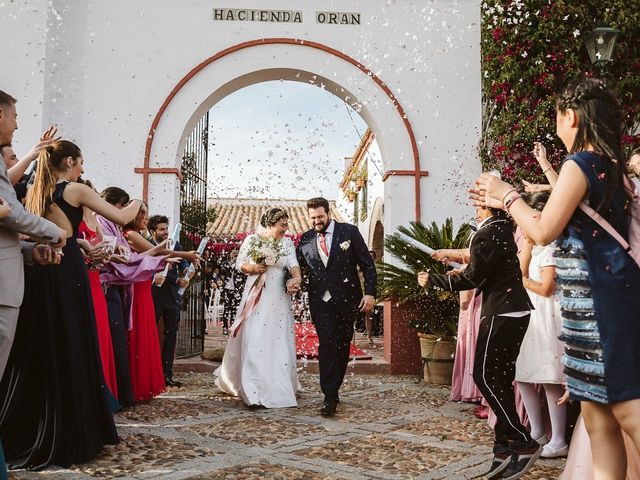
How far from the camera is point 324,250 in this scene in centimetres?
640

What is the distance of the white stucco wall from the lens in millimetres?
9648

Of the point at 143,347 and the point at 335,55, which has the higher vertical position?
the point at 335,55

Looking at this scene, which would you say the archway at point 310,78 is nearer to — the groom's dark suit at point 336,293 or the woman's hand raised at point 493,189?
the groom's dark suit at point 336,293

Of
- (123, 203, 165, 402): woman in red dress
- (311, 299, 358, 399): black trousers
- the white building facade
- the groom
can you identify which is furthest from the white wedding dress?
the white building facade

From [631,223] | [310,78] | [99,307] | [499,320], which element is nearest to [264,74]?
[310,78]

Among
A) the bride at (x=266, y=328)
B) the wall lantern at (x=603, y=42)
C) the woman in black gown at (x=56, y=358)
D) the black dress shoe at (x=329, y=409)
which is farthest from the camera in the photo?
the wall lantern at (x=603, y=42)

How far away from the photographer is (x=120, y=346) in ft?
20.0

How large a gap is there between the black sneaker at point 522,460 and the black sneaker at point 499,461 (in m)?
0.03

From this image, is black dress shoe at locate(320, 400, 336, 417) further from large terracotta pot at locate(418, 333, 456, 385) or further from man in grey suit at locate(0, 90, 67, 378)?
man in grey suit at locate(0, 90, 67, 378)

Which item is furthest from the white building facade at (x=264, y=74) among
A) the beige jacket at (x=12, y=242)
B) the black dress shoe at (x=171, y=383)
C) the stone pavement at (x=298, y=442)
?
the beige jacket at (x=12, y=242)

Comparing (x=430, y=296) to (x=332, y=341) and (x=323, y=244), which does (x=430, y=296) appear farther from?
(x=332, y=341)

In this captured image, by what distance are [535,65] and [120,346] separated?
7437 mm

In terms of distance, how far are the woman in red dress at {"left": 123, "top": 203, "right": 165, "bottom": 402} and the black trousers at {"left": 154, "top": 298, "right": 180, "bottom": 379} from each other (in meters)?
1.07

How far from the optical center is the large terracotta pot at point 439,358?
26.4ft
